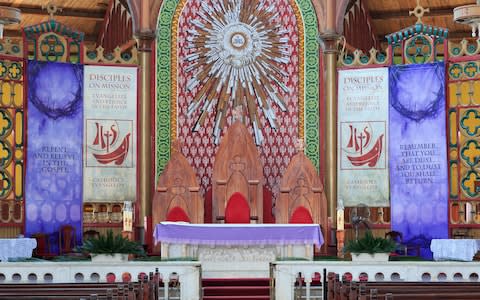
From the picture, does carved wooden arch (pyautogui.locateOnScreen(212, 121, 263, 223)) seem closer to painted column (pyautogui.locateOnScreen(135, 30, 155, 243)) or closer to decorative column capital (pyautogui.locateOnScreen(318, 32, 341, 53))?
painted column (pyautogui.locateOnScreen(135, 30, 155, 243))

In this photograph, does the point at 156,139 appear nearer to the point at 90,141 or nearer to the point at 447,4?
the point at 90,141

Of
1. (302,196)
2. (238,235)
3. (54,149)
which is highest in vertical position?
(54,149)

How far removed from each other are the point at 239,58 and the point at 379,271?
25.3 feet

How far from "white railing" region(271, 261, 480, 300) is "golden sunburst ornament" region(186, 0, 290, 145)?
6.66 m

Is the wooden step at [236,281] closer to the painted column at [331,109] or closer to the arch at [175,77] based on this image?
the painted column at [331,109]

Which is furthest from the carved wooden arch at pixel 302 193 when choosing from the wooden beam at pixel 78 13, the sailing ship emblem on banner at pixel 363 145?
the wooden beam at pixel 78 13

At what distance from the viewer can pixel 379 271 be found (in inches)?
626

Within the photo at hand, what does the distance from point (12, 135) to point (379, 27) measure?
10017 millimetres

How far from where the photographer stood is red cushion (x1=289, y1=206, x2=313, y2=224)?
20.7 metres

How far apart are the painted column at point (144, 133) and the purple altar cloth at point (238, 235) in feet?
10.3

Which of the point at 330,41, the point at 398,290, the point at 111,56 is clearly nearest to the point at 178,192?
the point at 111,56

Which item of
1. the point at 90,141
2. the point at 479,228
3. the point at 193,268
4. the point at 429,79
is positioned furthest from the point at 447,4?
the point at 193,268

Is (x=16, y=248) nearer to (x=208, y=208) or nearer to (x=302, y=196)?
(x=208, y=208)

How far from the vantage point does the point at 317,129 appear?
22.1 metres
